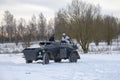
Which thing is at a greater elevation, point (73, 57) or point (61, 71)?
point (73, 57)

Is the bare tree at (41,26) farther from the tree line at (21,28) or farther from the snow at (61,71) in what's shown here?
the snow at (61,71)

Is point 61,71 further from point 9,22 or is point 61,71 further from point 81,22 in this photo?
point 9,22

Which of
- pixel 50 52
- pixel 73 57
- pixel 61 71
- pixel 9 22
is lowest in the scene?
pixel 61 71

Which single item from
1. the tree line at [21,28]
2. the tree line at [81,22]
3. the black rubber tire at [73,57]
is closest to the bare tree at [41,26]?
the tree line at [21,28]

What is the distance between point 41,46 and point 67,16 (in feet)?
88.2

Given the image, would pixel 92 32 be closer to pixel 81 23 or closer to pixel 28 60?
pixel 81 23

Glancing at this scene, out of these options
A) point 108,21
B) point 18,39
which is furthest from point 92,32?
point 18,39

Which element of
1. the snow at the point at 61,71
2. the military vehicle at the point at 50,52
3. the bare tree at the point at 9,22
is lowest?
the snow at the point at 61,71

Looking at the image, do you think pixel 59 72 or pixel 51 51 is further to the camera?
pixel 51 51

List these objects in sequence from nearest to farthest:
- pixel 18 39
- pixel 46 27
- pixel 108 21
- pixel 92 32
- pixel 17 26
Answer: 1. pixel 92 32
2. pixel 108 21
3. pixel 18 39
4. pixel 17 26
5. pixel 46 27

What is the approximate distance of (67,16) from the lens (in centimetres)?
5203

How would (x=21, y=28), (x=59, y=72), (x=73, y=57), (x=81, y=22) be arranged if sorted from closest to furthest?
(x=59, y=72), (x=73, y=57), (x=81, y=22), (x=21, y=28)

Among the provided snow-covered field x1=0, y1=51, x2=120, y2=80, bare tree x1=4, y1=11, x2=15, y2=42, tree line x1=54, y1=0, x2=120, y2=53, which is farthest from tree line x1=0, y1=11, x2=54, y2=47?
snow-covered field x1=0, y1=51, x2=120, y2=80

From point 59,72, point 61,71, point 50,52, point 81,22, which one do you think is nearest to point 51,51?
point 50,52
